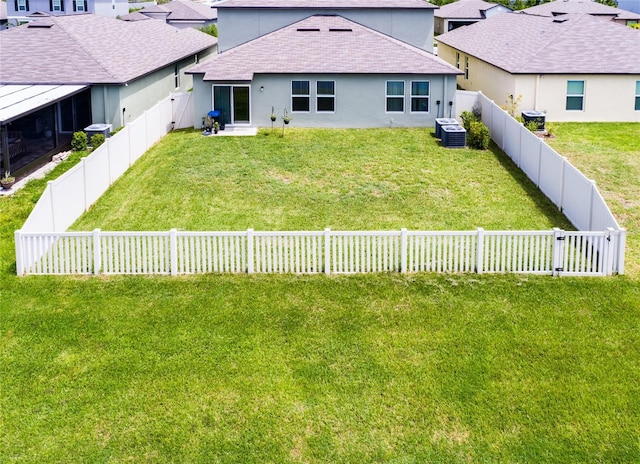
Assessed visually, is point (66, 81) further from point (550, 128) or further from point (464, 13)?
point (464, 13)

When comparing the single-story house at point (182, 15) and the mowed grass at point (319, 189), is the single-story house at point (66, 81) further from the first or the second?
the single-story house at point (182, 15)

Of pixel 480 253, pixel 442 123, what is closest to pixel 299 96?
pixel 442 123

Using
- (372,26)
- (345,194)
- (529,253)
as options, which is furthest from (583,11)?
(529,253)

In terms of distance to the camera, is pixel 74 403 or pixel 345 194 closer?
pixel 74 403

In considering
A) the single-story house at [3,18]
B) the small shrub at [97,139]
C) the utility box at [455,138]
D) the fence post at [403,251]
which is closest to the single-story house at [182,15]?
the single-story house at [3,18]

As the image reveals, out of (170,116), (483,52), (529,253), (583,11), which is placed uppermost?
(583,11)

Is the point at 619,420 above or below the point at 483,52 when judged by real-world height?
below

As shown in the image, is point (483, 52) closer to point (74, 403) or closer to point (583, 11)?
point (583, 11)
